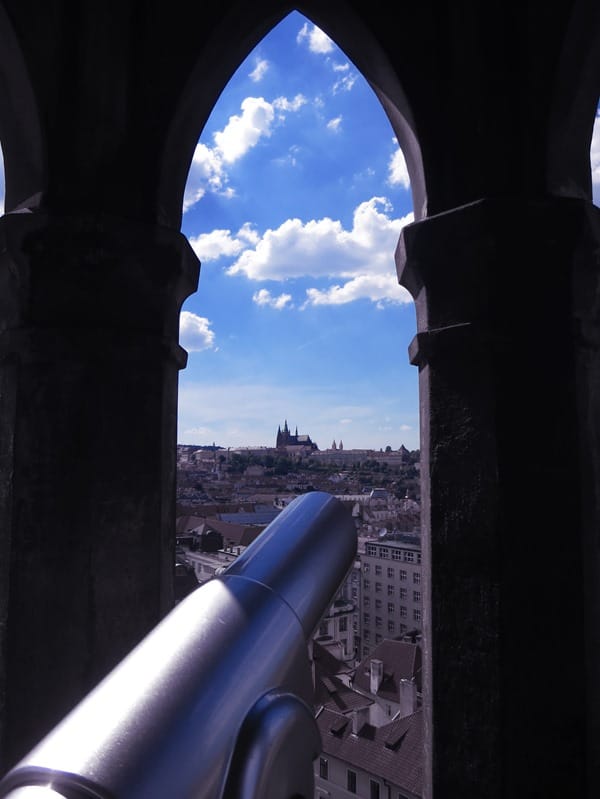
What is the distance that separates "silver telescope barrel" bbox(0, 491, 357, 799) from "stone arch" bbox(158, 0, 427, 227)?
1.54 metres

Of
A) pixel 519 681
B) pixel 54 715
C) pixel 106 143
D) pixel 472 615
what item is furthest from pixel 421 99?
pixel 54 715

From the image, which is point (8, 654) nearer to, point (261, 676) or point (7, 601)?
point (7, 601)

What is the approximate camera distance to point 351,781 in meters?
18.7

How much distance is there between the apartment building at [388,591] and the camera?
32.8 m

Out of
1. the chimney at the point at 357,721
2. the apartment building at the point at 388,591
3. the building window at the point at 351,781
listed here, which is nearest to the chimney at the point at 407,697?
the chimney at the point at 357,721

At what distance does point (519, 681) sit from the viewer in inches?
75.6

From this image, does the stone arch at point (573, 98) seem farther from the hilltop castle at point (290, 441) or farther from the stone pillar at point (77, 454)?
the hilltop castle at point (290, 441)

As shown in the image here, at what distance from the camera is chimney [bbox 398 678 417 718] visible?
63.8 feet

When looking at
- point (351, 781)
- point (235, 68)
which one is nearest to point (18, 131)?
point (235, 68)

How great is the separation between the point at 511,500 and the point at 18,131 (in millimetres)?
2100

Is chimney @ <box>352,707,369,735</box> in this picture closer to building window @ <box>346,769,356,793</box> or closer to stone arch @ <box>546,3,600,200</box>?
building window @ <box>346,769,356,793</box>

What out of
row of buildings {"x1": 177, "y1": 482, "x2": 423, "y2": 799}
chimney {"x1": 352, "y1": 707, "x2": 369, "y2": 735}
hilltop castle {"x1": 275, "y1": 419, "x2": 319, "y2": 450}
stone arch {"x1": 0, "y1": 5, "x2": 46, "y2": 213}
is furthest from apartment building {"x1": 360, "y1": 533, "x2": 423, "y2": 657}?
hilltop castle {"x1": 275, "y1": 419, "x2": 319, "y2": 450}

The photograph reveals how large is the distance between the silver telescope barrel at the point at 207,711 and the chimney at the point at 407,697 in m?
19.8

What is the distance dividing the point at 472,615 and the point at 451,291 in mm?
982
